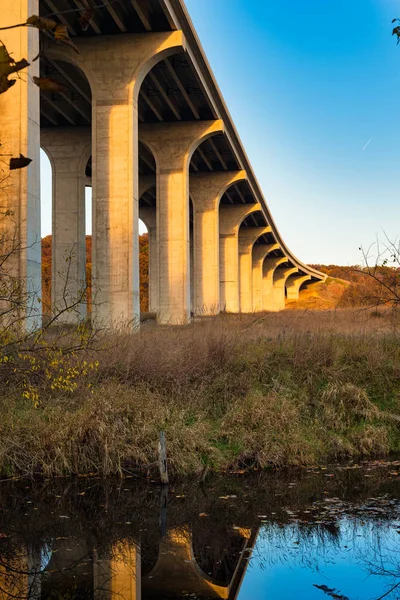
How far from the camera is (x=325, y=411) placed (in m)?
12.2

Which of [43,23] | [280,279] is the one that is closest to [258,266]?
[280,279]

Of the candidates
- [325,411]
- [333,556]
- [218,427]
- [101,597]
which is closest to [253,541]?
[333,556]

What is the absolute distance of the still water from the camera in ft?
18.9

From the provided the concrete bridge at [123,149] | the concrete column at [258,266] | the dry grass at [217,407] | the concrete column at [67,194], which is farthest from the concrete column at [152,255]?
the dry grass at [217,407]

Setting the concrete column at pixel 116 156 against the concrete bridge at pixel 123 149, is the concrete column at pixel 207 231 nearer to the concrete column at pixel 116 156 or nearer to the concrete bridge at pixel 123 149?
the concrete bridge at pixel 123 149

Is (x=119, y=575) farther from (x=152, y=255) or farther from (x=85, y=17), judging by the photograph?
(x=152, y=255)

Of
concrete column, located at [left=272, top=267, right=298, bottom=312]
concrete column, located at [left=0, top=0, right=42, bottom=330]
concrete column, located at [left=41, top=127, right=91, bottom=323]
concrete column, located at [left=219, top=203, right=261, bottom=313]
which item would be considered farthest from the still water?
concrete column, located at [left=272, top=267, right=298, bottom=312]

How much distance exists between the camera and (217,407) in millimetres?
12102

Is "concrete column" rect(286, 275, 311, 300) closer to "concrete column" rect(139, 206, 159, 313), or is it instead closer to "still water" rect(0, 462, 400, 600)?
"concrete column" rect(139, 206, 159, 313)

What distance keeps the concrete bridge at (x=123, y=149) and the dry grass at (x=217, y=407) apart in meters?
1.90

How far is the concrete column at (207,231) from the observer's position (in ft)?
132

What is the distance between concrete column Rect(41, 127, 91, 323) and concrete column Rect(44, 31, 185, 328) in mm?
7951

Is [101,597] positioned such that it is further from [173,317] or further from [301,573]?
[173,317]

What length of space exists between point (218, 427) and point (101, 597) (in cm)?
588
